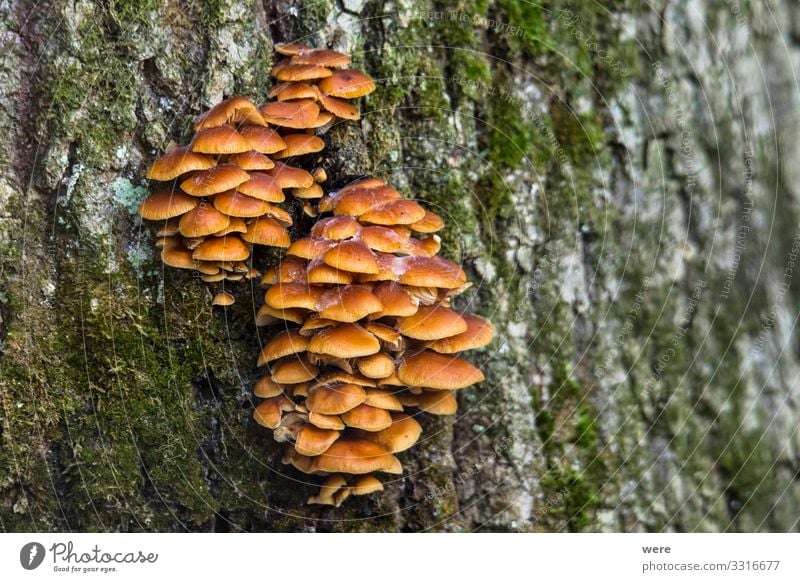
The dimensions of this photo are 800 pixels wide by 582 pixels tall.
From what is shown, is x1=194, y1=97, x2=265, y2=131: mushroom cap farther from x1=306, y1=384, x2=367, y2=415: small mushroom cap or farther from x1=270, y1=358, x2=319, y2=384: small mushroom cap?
x1=306, y1=384, x2=367, y2=415: small mushroom cap

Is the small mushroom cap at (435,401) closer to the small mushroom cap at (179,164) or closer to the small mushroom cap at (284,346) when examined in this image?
the small mushroom cap at (284,346)

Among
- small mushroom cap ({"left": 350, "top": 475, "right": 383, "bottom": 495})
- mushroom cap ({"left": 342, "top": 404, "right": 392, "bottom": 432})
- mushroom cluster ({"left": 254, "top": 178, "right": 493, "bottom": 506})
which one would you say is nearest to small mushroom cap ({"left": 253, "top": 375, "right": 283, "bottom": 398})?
mushroom cluster ({"left": 254, "top": 178, "right": 493, "bottom": 506})

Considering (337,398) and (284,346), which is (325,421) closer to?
(337,398)

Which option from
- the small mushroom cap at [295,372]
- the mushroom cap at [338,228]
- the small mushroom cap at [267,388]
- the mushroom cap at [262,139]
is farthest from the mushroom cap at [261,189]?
the small mushroom cap at [267,388]

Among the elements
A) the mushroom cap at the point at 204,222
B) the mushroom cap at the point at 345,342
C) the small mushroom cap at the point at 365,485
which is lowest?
the small mushroom cap at the point at 365,485

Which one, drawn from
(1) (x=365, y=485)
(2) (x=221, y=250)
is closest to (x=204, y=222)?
(2) (x=221, y=250)

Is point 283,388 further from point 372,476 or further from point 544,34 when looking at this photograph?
point 544,34
